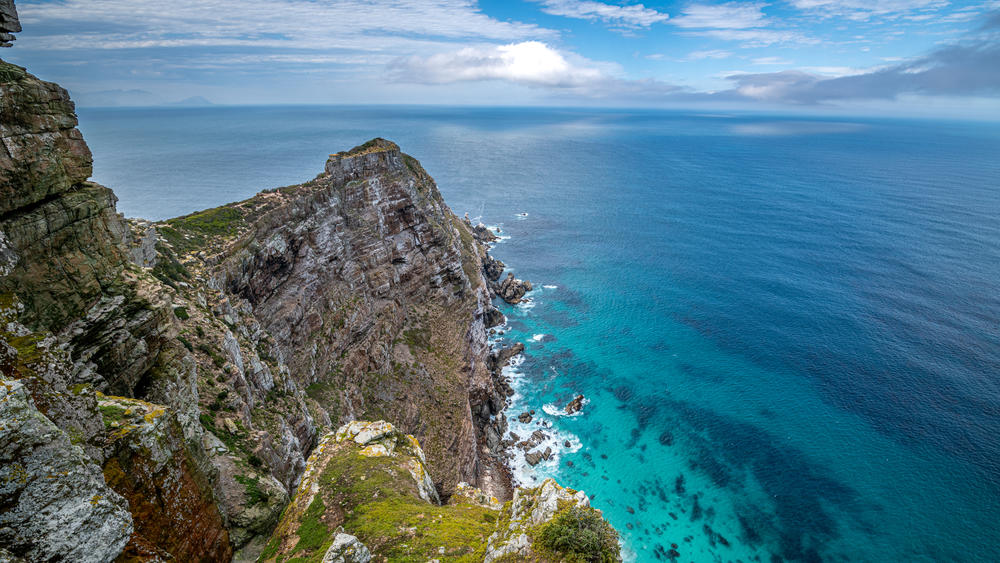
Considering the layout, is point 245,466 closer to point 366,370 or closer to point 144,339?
point 144,339

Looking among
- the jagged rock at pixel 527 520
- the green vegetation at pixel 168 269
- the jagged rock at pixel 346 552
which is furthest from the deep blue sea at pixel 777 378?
the green vegetation at pixel 168 269

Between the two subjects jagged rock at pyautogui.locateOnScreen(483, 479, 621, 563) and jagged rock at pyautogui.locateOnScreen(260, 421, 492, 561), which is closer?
jagged rock at pyautogui.locateOnScreen(483, 479, 621, 563)

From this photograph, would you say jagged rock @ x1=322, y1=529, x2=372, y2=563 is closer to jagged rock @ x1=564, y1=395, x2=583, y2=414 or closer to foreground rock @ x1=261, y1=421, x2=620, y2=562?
foreground rock @ x1=261, y1=421, x2=620, y2=562

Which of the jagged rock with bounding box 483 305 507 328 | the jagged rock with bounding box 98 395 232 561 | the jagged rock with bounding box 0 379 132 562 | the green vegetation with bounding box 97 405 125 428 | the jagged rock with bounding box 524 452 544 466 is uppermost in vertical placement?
the jagged rock with bounding box 0 379 132 562

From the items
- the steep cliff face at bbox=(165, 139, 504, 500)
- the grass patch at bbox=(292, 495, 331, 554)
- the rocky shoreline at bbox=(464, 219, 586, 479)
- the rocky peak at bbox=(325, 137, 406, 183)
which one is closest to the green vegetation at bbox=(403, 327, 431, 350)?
the steep cliff face at bbox=(165, 139, 504, 500)

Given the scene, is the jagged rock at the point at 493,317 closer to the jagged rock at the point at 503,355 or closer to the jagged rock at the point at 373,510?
the jagged rock at the point at 503,355

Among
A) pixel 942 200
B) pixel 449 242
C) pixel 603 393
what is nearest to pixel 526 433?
pixel 603 393

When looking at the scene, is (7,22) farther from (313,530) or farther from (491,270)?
(491,270)
